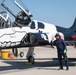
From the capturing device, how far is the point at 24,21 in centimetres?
1520

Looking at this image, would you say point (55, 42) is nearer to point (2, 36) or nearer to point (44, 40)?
point (44, 40)

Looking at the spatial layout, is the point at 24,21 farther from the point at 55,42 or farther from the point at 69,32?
the point at 69,32

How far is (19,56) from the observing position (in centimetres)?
2525

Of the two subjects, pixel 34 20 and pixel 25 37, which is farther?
pixel 34 20

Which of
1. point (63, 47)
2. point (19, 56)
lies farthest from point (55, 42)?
point (19, 56)

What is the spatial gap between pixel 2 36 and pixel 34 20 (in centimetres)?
304

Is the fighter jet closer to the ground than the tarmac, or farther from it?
farther from it

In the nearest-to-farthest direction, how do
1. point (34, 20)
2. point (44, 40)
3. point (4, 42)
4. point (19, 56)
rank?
1. point (4, 42)
2. point (44, 40)
3. point (34, 20)
4. point (19, 56)

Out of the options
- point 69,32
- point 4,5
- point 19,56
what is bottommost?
point 19,56

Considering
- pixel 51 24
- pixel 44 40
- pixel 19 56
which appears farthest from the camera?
pixel 19 56

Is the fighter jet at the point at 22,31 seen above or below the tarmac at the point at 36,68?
above

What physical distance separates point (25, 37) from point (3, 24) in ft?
4.51

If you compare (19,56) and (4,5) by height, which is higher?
(4,5)

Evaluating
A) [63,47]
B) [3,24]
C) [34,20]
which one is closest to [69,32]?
[34,20]
